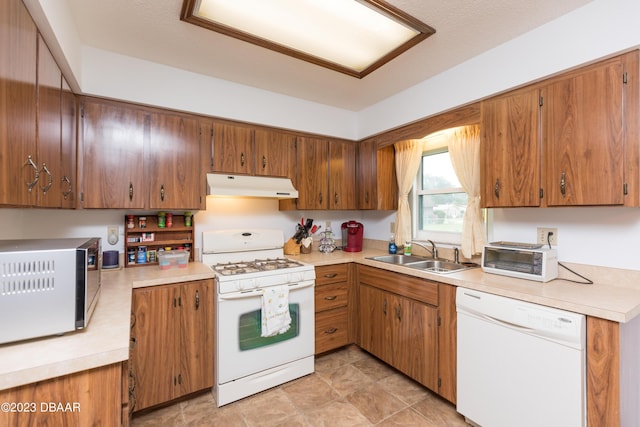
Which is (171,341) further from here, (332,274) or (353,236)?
(353,236)

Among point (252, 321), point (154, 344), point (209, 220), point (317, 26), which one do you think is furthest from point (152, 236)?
point (317, 26)

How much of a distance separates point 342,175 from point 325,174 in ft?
0.75

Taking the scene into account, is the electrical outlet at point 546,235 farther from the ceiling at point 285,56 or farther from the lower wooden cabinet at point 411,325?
the ceiling at point 285,56

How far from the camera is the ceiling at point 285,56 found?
1616 mm

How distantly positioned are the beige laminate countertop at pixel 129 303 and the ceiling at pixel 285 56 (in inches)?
61.5

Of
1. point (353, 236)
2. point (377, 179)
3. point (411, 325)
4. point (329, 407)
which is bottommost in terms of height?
point (329, 407)

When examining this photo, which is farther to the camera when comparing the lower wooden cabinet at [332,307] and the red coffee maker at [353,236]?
the red coffee maker at [353,236]

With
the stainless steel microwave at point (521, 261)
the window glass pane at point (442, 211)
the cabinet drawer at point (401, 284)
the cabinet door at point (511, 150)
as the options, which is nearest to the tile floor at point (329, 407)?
the cabinet drawer at point (401, 284)

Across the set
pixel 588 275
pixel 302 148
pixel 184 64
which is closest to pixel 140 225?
pixel 184 64

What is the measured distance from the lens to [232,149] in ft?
8.20

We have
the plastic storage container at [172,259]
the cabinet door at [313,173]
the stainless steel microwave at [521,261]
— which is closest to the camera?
the stainless steel microwave at [521,261]

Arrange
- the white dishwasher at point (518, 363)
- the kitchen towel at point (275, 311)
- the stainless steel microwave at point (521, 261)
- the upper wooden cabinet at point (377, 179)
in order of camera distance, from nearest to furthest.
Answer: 1. the white dishwasher at point (518, 363)
2. the stainless steel microwave at point (521, 261)
3. the kitchen towel at point (275, 311)
4. the upper wooden cabinet at point (377, 179)

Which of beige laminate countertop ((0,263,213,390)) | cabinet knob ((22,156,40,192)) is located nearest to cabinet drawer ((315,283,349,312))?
beige laminate countertop ((0,263,213,390))

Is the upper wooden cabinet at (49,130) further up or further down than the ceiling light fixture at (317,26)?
further down
